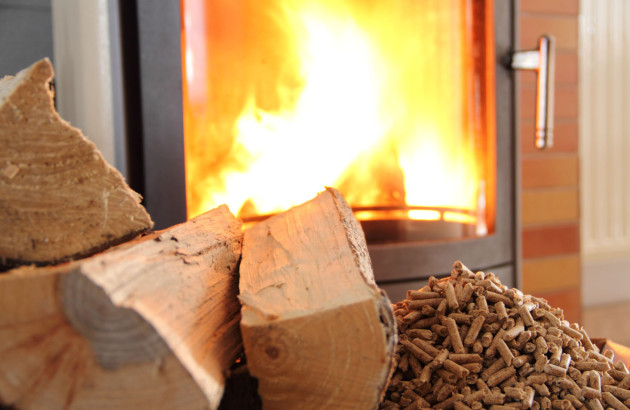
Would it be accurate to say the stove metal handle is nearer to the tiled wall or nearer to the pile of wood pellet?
the tiled wall

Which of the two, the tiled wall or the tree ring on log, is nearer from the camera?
the tree ring on log

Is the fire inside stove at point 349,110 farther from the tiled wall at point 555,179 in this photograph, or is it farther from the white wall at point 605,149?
the white wall at point 605,149

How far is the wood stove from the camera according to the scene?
3.80ft

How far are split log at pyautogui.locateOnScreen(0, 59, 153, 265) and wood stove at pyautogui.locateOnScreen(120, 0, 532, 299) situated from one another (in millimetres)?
400

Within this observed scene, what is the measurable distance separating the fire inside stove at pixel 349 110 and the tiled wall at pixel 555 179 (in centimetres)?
40

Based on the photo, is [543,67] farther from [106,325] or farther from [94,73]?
[106,325]

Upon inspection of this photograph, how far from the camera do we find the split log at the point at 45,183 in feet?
2.33

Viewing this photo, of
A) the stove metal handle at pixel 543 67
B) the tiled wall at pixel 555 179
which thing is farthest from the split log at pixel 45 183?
the tiled wall at pixel 555 179

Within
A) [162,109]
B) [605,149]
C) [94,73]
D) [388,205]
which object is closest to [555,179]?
[605,149]

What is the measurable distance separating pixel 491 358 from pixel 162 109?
Answer: 785 mm

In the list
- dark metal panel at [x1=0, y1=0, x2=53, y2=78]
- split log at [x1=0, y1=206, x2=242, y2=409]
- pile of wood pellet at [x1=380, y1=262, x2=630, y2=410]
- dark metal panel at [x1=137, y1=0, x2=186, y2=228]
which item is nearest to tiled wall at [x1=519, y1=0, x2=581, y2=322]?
pile of wood pellet at [x1=380, y1=262, x2=630, y2=410]

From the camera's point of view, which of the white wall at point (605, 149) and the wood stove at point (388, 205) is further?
the white wall at point (605, 149)

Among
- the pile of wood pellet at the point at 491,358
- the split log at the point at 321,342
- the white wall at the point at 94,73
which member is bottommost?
the pile of wood pellet at the point at 491,358

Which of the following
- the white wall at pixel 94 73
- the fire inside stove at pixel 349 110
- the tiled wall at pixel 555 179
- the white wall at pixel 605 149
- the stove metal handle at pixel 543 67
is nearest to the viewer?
the white wall at pixel 94 73
